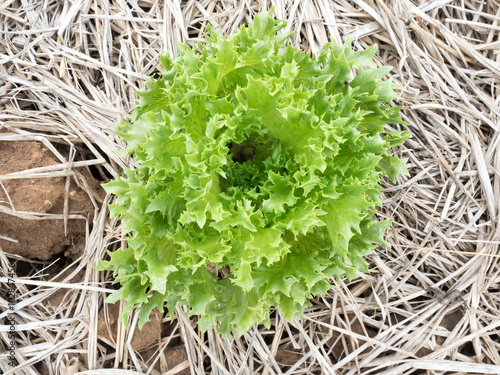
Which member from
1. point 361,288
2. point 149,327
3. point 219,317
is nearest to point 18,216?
point 149,327

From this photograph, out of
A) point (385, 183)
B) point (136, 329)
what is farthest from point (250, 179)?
point (136, 329)

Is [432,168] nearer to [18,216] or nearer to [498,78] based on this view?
[498,78]

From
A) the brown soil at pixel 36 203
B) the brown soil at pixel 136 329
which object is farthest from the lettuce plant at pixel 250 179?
the brown soil at pixel 36 203

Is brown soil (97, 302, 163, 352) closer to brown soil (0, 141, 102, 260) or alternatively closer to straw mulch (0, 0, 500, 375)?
straw mulch (0, 0, 500, 375)

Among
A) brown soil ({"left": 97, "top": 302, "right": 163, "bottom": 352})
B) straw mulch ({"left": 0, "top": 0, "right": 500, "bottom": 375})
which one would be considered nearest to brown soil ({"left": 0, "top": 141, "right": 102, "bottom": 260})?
straw mulch ({"left": 0, "top": 0, "right": 500, "bottom": 375})

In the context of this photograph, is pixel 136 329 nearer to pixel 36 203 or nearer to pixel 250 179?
pixel 36 203

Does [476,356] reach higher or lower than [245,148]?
lower

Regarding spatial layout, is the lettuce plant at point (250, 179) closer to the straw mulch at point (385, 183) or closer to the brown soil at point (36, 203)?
the straw mulch at point (385, 183)
